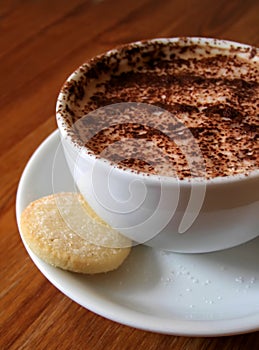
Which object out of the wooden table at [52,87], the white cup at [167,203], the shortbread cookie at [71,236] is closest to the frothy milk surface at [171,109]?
the white cup at [167,203]

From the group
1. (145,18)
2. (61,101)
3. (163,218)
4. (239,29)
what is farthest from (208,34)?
(163,218)

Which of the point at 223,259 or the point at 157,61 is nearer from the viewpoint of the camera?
the point at 223,259

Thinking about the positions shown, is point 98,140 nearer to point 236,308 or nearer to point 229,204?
point 229,204

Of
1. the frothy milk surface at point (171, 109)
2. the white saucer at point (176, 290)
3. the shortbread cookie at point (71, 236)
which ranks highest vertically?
the frothy milk surface at point (171, 109)

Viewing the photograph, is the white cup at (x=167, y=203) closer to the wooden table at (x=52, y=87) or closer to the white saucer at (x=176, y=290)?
the white saucer at (x=176, y=290)

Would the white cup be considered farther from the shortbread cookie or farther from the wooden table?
the wooden table

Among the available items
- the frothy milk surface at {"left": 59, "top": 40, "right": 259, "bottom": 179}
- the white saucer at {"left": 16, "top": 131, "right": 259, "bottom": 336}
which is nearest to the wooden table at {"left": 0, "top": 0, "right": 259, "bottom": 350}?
the white saucer at {"left": 16, "top": 131, "right": 259, "bottom": 336}
